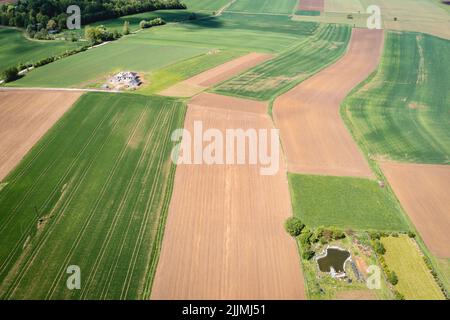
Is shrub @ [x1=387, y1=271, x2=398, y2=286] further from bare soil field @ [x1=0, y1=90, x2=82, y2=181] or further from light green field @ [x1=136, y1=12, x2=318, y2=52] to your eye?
light green field @ [x1=136, y1=12, x2=318, y2=52]

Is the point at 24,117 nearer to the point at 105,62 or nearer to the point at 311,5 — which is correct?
the point at 105,62

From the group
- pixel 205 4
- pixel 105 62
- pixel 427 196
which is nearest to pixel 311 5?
pixel 205 4

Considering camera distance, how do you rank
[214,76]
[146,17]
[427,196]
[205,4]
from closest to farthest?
[427,196]
[214,76]
[146,17]
[205,4]

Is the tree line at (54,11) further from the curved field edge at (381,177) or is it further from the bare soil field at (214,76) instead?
the curved field edge at (381,177)

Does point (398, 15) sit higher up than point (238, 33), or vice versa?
point (398, 15)

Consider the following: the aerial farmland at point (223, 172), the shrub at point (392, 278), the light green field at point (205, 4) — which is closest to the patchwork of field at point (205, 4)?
the light green field at point (205, 4)

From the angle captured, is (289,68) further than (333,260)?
Yes

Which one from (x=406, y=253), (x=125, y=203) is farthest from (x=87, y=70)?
(x=406, y=253)

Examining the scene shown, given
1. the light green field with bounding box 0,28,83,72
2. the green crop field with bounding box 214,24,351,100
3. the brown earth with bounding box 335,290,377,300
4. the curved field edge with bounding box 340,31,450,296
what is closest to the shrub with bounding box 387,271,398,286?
the brown earth with bounding box 335,290,377,300
